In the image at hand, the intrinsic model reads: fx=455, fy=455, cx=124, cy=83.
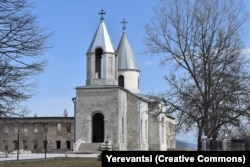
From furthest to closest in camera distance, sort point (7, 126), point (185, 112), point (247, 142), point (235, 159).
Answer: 1. point (185, 112)
2. point (247, 142)
3. point (7, 126)
4. point (235, 159)

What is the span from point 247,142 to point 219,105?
7.16 m

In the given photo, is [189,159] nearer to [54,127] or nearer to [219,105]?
[219,105]

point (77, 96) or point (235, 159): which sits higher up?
point (77, 96)

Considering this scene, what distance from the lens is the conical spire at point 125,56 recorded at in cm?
6750

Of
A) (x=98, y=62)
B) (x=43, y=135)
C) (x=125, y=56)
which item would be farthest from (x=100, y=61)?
(x=43, y=135)

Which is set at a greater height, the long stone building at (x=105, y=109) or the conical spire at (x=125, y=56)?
the conical spire at (x=125, y=56)

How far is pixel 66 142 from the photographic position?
72750mm

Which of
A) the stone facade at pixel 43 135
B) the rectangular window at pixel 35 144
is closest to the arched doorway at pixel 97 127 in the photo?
the stone facade at pixel 43 135

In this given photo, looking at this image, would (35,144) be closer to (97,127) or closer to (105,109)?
(97,127)

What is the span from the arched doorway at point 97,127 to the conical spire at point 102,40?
829 cm

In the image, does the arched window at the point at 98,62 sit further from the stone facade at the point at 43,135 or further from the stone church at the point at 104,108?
the stone facade at the point at 43,135

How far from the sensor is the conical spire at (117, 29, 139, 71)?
6750cm

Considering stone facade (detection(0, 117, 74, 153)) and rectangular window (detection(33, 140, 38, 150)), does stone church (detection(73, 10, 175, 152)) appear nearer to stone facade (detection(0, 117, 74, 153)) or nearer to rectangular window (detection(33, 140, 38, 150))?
stone facade (detection(0, 117, 74, 153))

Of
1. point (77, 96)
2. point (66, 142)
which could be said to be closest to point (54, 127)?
point (66, 142)
